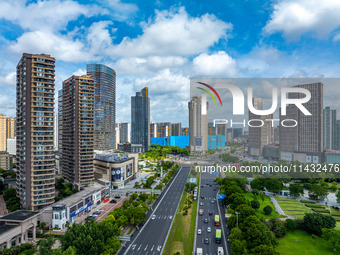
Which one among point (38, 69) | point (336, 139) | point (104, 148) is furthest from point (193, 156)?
point (38, 69)

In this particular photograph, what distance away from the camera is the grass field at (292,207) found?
26.8 meters

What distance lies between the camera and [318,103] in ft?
136

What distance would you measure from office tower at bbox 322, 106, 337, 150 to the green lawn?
30386mm

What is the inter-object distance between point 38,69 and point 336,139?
173 ft

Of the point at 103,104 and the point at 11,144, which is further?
the point at 103,104

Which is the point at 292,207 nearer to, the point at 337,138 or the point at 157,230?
the point at 157,230

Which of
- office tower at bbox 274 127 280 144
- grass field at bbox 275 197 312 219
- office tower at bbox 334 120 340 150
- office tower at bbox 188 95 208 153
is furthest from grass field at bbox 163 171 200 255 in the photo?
office tower at bbox 188 95 208 153

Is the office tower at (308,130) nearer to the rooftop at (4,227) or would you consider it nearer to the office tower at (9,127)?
the rooftop at (4,227)

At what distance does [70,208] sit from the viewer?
2436cm

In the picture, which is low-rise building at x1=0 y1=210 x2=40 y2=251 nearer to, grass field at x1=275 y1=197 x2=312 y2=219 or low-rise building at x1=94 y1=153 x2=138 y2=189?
low-rise building at x1=94 y1=153 x2=138 y2=189

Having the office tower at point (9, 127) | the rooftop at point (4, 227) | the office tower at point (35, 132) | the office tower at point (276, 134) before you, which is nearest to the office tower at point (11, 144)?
the office tower at point (9, 127)

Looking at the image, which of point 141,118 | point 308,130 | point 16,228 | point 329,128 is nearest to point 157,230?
point 16,228

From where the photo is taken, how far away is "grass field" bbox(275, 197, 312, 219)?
26.8 meters

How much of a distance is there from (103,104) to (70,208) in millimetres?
50273
